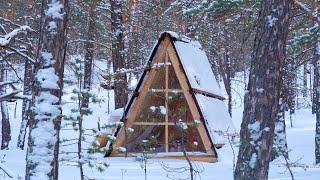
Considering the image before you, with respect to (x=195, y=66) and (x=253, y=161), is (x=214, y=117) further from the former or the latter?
(x=253, y=161)

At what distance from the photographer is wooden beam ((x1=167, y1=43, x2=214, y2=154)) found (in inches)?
457

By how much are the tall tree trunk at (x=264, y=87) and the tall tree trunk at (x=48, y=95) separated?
2.35 meters

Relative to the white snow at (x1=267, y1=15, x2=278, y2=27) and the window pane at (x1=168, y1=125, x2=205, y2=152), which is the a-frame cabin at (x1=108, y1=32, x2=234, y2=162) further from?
the white snow at (x1=267, y1=15, x2=278, y2=27)

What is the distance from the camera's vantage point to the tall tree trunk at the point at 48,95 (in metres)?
5.87

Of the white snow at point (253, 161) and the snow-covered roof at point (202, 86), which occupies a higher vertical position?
the snow-covered roof at point (202, 86)

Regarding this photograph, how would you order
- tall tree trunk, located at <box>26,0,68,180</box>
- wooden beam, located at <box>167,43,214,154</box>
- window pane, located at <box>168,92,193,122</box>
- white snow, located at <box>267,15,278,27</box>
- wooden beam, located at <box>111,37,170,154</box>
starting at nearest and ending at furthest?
tall tree trunk, located at <box>26,0,68,180</box> < white snow, located at <box>267,15,278,27</box> < wooden beam, located at <box>167,43,214,154</box> < wooden beam, located at <box>111,37,170,154</box> < window pane, located at <box>168,92,193,122</box>

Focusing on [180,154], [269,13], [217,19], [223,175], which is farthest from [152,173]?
[269,13]

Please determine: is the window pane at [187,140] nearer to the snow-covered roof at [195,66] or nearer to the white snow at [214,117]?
the white snow at [214,117]

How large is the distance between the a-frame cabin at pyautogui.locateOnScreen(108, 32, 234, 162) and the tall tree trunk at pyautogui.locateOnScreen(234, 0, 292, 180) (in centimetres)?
476

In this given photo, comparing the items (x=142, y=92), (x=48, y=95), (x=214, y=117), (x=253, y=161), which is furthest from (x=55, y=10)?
(x=214, y=117)

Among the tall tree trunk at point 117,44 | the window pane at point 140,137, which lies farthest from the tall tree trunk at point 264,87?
the tall tree trunk at point 117,44

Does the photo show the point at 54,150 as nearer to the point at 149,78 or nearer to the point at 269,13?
the point at 269,13

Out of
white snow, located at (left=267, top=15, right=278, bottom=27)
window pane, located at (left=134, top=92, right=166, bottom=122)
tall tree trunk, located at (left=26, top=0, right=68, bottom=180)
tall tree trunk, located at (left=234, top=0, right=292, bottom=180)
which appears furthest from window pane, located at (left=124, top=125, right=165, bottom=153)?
white snow, located at (left=267, top=15, right=278, bottom=27)

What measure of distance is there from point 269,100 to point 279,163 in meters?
5.65
